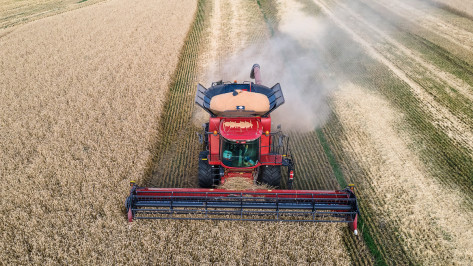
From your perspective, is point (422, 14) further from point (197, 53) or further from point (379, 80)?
point (197, 53)

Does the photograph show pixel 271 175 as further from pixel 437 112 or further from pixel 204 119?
pixel 437 112

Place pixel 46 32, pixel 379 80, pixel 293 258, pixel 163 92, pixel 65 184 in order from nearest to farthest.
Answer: pixel 293 258
pixel 65 184
pixel 163 92
pixel 379 80
pixel 46 32

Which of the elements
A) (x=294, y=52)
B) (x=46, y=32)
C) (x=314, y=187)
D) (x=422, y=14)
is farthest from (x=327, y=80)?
(x=46, y=32)

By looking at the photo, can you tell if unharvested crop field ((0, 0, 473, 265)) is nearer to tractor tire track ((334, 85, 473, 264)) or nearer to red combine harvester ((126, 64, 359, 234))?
tractor tire track ((334, 85, 473, 264))

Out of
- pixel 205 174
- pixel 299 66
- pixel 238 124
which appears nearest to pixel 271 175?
pixel 238 124

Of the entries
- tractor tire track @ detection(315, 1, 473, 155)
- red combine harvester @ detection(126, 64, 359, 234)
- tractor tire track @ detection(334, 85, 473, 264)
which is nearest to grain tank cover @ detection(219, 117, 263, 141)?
red combine harvester @ detection(126, 64, 359, 234)

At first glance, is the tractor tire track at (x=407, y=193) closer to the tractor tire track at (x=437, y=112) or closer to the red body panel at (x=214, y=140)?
the tractor tire track at (x=437, y=112)

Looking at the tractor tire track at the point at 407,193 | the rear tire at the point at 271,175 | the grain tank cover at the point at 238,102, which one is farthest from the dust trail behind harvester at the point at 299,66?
the rear tire at the point at 271,175
